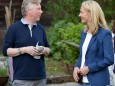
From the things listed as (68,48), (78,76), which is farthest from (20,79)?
(68,48)

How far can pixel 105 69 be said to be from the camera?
5059mm

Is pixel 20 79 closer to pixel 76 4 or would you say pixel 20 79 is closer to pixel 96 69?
pixel 96 69

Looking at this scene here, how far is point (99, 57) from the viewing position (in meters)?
5.01

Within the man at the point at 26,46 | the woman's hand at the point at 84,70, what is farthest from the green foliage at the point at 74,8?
the woman's hand at the point at 84,70

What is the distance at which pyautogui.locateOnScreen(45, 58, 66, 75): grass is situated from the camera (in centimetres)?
963

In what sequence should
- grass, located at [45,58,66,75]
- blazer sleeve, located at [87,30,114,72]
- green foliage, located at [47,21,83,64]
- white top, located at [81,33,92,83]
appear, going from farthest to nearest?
grass, located at [45,58,66,75] < green foliage, located at [47,21,83,64] < white top, located at [81,33,92,83] < blazer sleeve, located at [87,30,114,72]

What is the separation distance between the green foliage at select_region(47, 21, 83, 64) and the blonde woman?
393 centimetres

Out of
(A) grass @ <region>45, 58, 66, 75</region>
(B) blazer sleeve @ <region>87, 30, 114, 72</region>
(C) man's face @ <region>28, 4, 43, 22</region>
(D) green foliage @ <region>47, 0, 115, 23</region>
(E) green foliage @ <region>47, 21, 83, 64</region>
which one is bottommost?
(A) grass @ <region>45, 58, 66, 75</region>

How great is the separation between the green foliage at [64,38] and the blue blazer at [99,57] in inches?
156

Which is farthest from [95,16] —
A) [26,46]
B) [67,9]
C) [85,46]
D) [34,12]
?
[67,9]

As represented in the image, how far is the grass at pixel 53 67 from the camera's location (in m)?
9.63

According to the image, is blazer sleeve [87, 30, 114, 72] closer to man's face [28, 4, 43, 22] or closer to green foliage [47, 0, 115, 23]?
man's face [28, 4, 43, 22]

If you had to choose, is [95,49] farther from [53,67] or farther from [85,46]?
[53,67]

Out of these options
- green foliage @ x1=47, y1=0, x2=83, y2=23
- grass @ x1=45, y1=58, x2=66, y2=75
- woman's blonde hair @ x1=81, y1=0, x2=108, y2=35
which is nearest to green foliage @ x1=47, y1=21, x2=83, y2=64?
grass @ x1=45, y1=58, x2=66, y2=75
